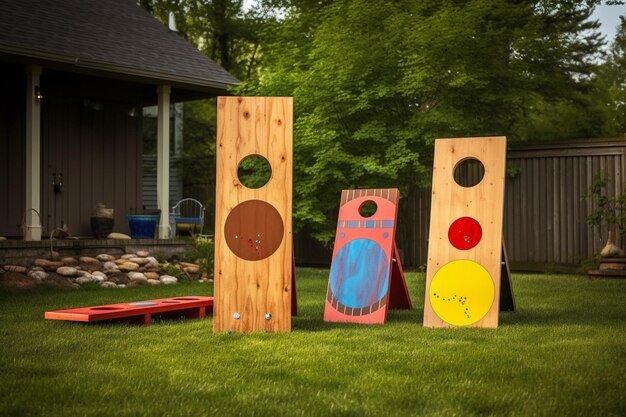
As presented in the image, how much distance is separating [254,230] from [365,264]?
4.48ft

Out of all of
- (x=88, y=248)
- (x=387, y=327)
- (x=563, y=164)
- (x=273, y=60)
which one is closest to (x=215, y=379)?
(x=387, y=327)

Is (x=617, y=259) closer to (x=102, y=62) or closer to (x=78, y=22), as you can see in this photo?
(x=102, y=62)

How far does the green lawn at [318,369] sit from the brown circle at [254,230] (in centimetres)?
69

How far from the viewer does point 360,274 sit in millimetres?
7211

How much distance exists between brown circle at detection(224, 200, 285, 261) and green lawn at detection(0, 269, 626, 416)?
0.69m

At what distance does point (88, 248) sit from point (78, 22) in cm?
Result: 412

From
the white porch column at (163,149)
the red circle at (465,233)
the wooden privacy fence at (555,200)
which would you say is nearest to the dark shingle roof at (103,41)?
the white porch column at (163,149)

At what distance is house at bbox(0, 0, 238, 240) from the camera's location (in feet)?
38.3

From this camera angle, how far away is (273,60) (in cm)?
1582

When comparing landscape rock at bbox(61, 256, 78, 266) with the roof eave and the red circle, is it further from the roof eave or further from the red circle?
the red circle

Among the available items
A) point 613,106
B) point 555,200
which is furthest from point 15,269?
point 613,106

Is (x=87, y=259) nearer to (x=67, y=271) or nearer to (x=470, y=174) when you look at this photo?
(x=67, y=271)

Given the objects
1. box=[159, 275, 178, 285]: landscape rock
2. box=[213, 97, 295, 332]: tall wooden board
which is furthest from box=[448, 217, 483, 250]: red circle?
box=[159, 275, 178, 285]: landscape rock

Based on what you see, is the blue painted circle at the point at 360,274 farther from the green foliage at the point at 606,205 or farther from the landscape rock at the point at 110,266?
the green foliage at the point at 606,205
